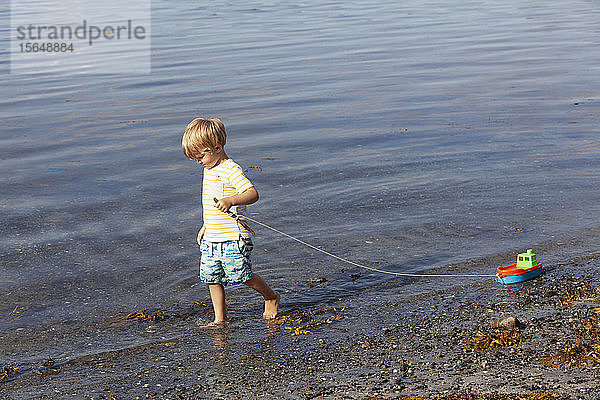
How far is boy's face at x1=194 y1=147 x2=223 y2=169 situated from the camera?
18.2ft

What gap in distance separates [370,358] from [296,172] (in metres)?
5.48

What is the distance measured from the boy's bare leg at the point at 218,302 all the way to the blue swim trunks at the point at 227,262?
0.15 ft

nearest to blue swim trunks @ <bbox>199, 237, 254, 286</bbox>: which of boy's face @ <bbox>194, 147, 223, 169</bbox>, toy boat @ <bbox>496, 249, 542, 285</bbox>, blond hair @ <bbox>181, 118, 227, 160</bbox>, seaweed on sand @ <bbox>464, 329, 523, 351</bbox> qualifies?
boy's face @ <bbox>194, 147, 223, 169</bbox>

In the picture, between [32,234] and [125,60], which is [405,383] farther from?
[125,60]

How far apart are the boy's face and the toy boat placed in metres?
2.30

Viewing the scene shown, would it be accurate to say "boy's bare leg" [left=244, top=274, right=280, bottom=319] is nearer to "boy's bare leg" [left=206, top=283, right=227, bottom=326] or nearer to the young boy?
the young boy

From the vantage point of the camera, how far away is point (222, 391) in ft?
15.0

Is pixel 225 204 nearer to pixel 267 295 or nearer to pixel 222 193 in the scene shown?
pixel 222 193

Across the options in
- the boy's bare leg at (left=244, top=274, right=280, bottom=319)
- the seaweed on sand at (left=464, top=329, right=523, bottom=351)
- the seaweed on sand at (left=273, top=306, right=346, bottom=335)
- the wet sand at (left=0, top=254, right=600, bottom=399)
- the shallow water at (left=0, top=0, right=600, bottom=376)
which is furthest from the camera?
the shallow water at (left=0, top=0, right=600, bottom=376)

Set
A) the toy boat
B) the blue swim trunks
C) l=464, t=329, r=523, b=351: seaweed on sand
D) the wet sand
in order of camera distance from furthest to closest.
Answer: the toy boat, the blue swim trunks, l=464, t=329, r=523, b=351: seaweed on sand, the wet sand

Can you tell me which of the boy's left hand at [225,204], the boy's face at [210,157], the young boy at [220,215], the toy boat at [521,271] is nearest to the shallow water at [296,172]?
the young boy at [220,215]

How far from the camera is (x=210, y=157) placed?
558 centimetres

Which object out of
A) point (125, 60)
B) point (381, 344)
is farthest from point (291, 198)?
point (125, 60)

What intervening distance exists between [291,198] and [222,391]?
466 centimetres
